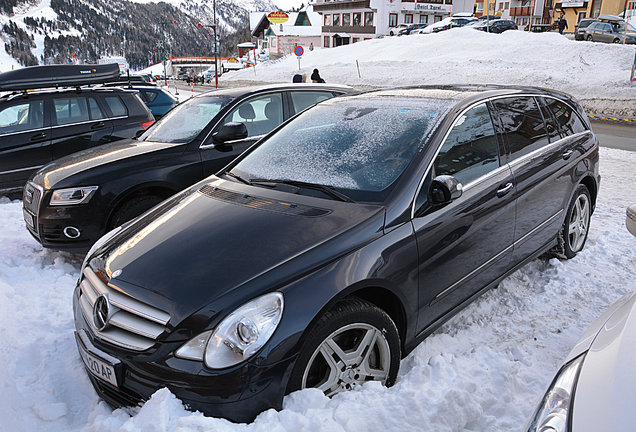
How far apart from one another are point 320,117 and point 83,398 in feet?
8.07

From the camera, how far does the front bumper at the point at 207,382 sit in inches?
81.7

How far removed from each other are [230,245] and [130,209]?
105 inches

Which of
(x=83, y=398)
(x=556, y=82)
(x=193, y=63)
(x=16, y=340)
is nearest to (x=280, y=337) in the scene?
(x=83, y=398)

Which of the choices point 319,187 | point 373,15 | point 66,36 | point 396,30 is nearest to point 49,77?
point 319,187

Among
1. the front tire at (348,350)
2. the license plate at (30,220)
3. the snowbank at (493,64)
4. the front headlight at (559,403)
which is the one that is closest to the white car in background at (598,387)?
the front headlight at (559,403)

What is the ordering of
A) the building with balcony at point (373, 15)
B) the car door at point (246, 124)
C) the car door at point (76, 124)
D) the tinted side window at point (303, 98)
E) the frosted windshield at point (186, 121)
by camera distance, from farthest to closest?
the building with balcony at point (373, 15), the car door at point (76, 124), the tinted side window at point (303, 98), the frosted windshield at point (186, 121), the car door at point (246, 124)

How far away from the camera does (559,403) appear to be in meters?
1.64

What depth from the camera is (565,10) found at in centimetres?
5709

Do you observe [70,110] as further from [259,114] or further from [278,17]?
[278,17]

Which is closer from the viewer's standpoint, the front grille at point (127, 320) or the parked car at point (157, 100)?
the front grille at point (127, 320)

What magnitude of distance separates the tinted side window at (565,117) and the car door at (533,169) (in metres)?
0.16

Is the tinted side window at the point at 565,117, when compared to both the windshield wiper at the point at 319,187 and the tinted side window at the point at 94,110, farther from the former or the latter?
the tinted side window at the point at 94,110

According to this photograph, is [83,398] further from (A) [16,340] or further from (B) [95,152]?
(B) [95,152]

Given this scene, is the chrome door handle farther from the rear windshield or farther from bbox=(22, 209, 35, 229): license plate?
bbox=(22, 209, 35, 229): license plate
